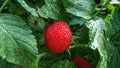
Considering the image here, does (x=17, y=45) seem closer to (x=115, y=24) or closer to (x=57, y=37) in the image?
(x=57, y=37)

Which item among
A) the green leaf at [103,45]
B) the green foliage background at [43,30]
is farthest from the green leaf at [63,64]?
the green leaf at [103,45]

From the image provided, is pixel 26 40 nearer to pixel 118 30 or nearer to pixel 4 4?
pixel 4 4

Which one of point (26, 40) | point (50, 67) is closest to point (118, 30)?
point (50, 67)

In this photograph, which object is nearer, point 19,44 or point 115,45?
point 19,44

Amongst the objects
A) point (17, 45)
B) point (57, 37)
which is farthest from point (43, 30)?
point (17, 45)

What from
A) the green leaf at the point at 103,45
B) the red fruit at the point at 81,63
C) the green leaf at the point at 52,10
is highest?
the green leaf at the point at 52,10

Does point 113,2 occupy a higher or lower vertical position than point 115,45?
higher

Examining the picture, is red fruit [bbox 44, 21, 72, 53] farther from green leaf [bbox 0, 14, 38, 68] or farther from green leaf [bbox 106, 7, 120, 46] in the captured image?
green leaf [bbox 106, 7, 120, 46]

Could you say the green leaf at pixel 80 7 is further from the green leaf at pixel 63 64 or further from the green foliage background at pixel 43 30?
the green leaf at pixel 63 64
